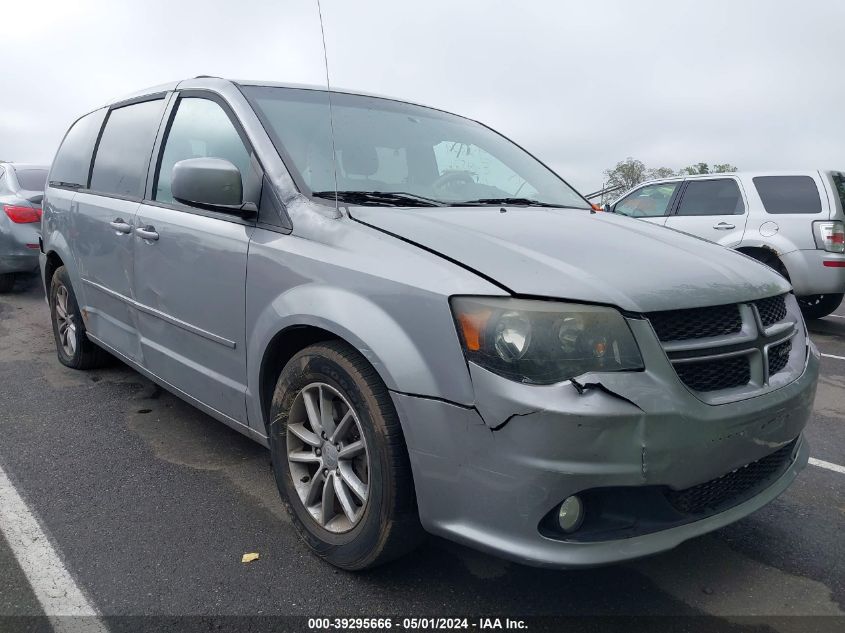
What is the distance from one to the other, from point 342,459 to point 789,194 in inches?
273

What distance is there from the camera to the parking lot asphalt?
2146 millimetres

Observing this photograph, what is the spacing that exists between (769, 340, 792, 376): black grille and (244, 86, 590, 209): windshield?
120 cm

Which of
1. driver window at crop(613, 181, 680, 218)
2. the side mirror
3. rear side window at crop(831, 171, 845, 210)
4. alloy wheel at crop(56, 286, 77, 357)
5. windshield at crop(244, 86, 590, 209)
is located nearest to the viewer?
the side mirror

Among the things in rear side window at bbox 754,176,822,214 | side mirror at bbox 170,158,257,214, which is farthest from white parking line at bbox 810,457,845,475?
rear side window at bbox 754,176,822,214

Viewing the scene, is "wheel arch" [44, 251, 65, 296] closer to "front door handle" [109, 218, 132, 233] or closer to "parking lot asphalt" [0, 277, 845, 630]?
"front door handle" [109, 218, 132, 233]

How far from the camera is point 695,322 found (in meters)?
1.99

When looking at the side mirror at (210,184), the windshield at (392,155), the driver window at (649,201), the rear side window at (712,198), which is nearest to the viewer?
the side mirror at (210,184)

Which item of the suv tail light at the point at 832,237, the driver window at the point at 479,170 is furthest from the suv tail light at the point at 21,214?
the suv tail light at the point at 832,237

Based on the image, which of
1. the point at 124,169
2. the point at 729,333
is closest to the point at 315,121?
the point at 124,169

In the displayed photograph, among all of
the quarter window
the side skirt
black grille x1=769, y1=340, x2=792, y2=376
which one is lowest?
the side skirt

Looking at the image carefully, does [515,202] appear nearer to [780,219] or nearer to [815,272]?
[815,272]

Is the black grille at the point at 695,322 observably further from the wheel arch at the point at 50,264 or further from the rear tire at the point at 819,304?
the rear tire at the point at 819,304

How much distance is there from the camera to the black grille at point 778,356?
2191 mm

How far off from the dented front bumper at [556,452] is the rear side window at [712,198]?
21.3ft
